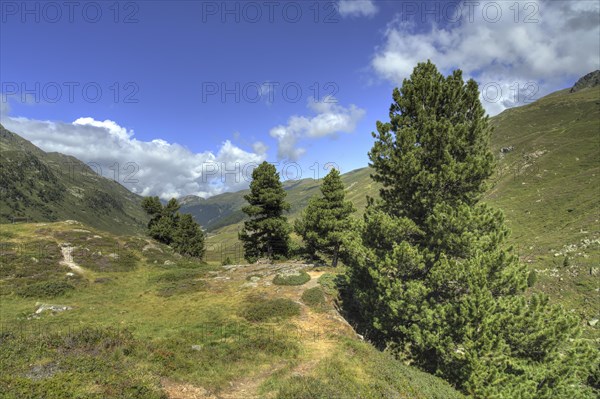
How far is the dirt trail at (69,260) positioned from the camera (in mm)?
37669

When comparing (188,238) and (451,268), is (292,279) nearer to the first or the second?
(451,268)

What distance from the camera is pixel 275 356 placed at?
15875 mm

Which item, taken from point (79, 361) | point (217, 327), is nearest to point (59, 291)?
point (217, 327)

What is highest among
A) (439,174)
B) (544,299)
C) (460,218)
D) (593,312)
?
(439,174)

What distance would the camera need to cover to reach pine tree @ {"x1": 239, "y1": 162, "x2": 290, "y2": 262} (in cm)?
4503

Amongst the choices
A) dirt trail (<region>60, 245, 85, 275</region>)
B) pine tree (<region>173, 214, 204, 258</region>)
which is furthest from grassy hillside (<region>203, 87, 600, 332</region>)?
pine tree (<region>173, 214, 204, 258</region>)

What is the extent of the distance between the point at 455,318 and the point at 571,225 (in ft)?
184

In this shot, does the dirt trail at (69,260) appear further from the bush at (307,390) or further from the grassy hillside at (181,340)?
the bush at (307,390)

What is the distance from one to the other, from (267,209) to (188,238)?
34850 mm

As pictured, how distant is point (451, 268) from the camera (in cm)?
1575

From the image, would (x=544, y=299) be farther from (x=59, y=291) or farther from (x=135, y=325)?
(x=59, y=291)

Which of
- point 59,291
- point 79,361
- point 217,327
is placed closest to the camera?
point 79,361

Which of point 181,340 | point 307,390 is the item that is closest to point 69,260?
point 181,340

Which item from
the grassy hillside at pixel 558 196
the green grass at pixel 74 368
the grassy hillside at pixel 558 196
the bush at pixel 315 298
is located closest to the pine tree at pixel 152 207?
the bush at pixel 315 298
